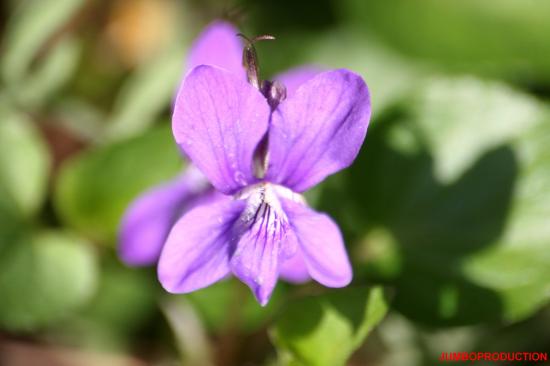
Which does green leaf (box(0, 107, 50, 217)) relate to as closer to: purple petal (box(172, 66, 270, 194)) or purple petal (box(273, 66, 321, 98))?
purple petal (box(273, 66, 321, 98))

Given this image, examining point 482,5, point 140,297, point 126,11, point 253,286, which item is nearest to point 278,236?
point 253,286

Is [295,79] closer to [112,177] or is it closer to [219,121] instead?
[112,177]

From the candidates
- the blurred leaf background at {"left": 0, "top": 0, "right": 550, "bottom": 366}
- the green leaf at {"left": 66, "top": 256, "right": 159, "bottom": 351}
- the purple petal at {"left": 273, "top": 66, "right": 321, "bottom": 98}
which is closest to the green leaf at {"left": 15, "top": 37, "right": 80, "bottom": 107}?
the blurred leaf background at {"left": 0, "top": 0, "right": 550, "bottom": 366}

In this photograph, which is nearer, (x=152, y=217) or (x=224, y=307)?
(x=152, y=217)

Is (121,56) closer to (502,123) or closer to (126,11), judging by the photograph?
(126,11)

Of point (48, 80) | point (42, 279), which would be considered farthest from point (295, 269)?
point (48, 80)
